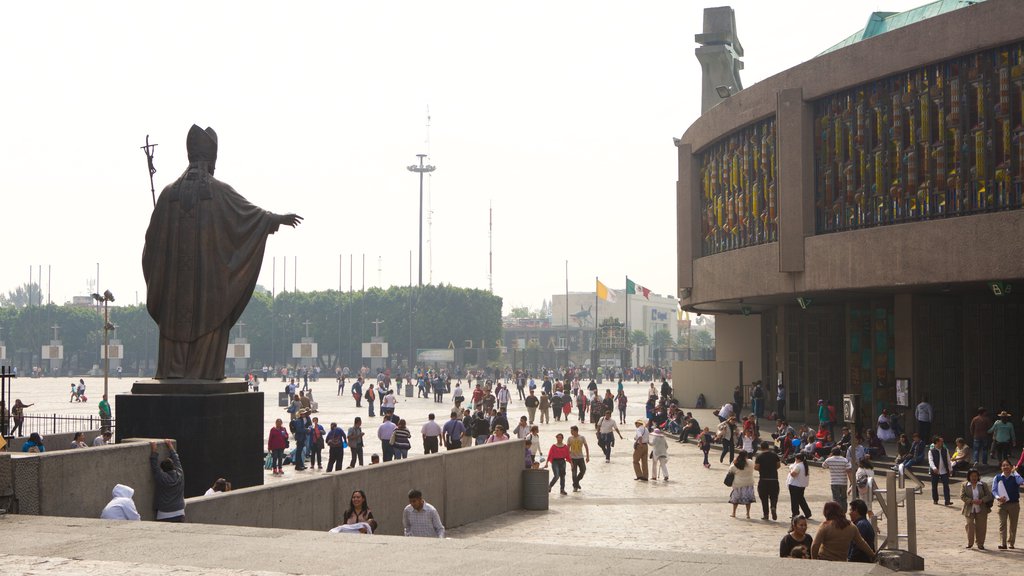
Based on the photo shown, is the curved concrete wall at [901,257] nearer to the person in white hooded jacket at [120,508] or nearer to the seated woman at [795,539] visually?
the seated woman at [795,539]

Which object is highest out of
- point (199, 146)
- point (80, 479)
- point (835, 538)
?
point (199, 146)

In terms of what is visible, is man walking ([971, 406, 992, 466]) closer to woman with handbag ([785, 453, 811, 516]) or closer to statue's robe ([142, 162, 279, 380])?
woman with handbag ([785, 453, 811, 516])

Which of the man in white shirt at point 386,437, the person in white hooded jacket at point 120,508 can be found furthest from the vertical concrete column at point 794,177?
the person in white hooded jacket at point 120,508

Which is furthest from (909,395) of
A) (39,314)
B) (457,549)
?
(39,314)

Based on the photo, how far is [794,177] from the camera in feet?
97.3

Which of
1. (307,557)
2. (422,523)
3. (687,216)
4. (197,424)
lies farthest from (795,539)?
(687,216)

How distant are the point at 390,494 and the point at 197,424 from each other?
3.08 metres

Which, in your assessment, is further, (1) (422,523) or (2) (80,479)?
(1) (422,523)

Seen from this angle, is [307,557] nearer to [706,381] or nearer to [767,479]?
[767,479]

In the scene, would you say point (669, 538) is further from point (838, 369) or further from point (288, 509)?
point (838, 369)

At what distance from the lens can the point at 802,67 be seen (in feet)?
95.7

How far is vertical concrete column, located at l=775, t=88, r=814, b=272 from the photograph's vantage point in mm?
29375

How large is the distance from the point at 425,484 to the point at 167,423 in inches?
168

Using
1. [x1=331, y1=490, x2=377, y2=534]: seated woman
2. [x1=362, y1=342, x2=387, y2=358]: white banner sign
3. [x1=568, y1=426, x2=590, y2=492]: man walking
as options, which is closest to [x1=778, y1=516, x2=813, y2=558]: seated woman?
[x1=331, y1=490, x2=377, y2=534]: seated woman
